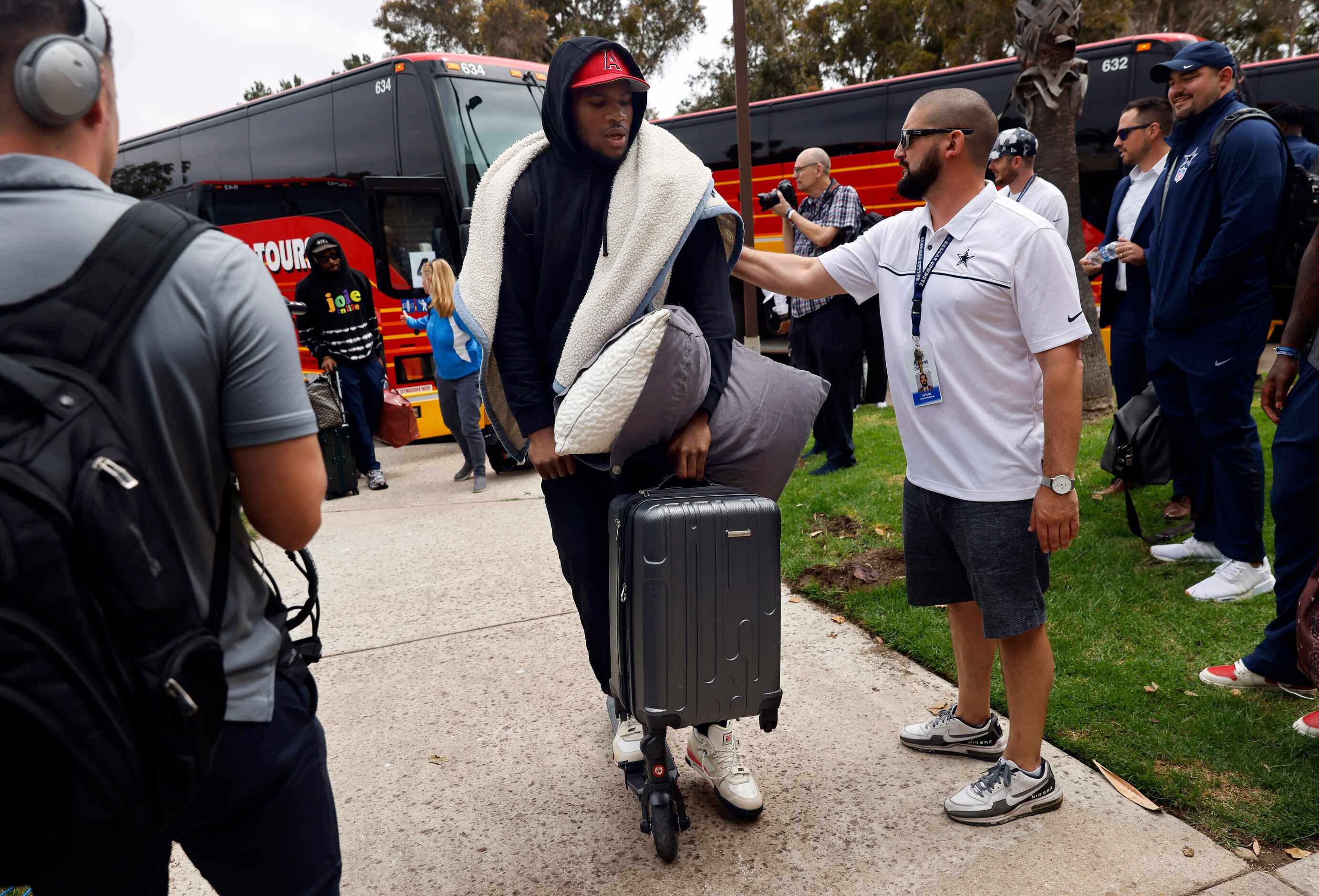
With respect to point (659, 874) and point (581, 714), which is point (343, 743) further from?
point (659, 874)

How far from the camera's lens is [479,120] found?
9.28m

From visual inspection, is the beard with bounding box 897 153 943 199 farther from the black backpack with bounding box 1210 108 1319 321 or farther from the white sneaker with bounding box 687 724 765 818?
the black backpack with bounding box 1210 108 1319 321

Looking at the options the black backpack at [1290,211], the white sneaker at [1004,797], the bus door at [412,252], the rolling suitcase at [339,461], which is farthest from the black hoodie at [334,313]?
the white sneaker at [1004,797]

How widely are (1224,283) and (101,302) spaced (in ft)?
13.6

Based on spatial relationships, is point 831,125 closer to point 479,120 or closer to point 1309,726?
point 479,120

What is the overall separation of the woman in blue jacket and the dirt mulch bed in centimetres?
358

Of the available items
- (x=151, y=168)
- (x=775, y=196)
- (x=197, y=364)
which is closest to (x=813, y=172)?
(x=775, y=196)

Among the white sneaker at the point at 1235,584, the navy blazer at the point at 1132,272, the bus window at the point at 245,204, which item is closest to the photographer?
the white sneaker at the point at 1235,584

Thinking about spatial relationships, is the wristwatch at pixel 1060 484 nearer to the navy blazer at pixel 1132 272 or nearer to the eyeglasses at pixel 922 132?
the eyeglasses at pixel 922 132

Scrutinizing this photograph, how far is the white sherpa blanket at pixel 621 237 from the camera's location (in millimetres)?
2393

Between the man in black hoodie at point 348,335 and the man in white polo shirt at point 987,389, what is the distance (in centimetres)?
605

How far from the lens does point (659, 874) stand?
2.47 meters

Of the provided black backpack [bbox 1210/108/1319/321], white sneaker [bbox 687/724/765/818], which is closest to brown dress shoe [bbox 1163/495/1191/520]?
black backpack [bbox 1210/108/1319/321]

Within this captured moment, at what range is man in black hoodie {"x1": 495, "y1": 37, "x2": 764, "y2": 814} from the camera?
244 cm
